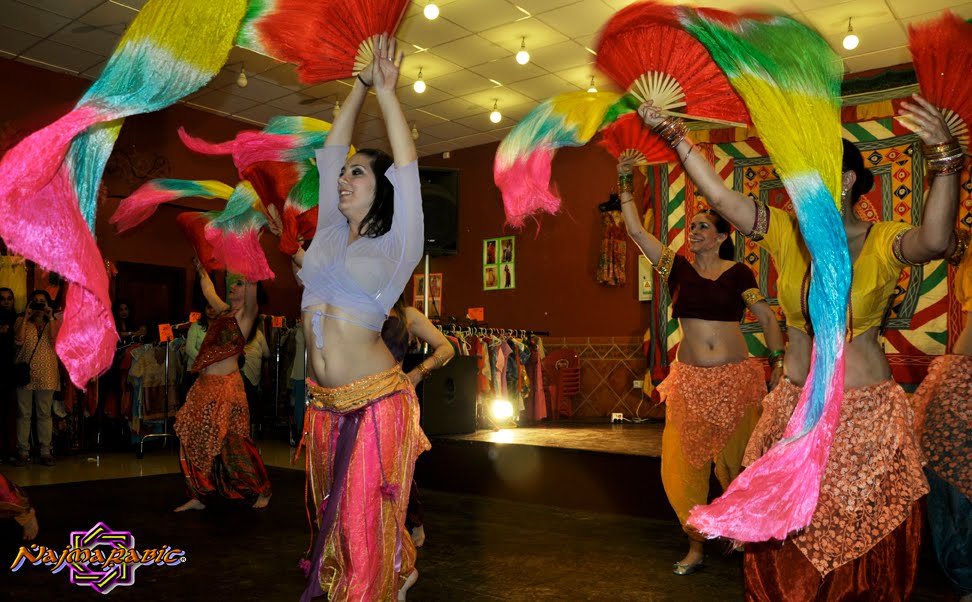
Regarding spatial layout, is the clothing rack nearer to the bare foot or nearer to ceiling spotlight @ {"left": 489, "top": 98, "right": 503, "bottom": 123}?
the bare foot

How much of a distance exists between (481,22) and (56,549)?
210 inches

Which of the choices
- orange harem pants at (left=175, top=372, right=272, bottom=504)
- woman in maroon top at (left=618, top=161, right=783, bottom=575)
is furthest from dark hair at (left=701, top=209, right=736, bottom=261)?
orange harem pants at (left=175, top=372, right=272, bottom=504)

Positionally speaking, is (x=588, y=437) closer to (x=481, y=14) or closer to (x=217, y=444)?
(x=217, y=444)

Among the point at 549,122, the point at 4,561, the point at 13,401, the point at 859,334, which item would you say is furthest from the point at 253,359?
the point at 859,334

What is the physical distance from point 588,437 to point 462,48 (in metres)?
4.01

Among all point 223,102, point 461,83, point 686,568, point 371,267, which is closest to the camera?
point 371,267

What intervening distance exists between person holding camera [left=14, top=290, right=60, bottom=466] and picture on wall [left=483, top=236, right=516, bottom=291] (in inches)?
212

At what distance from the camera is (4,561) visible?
11.1 ft

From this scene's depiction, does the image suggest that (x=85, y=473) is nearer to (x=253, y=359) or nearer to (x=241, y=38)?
(x=253, y=359)

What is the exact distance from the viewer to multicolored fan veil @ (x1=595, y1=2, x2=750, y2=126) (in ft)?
6.81

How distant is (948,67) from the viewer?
1894 mm

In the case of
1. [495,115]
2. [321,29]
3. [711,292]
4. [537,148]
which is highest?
[495,115]

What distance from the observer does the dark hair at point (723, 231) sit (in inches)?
140

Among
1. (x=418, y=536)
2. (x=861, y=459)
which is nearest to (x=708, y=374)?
(x=861, y=459)
